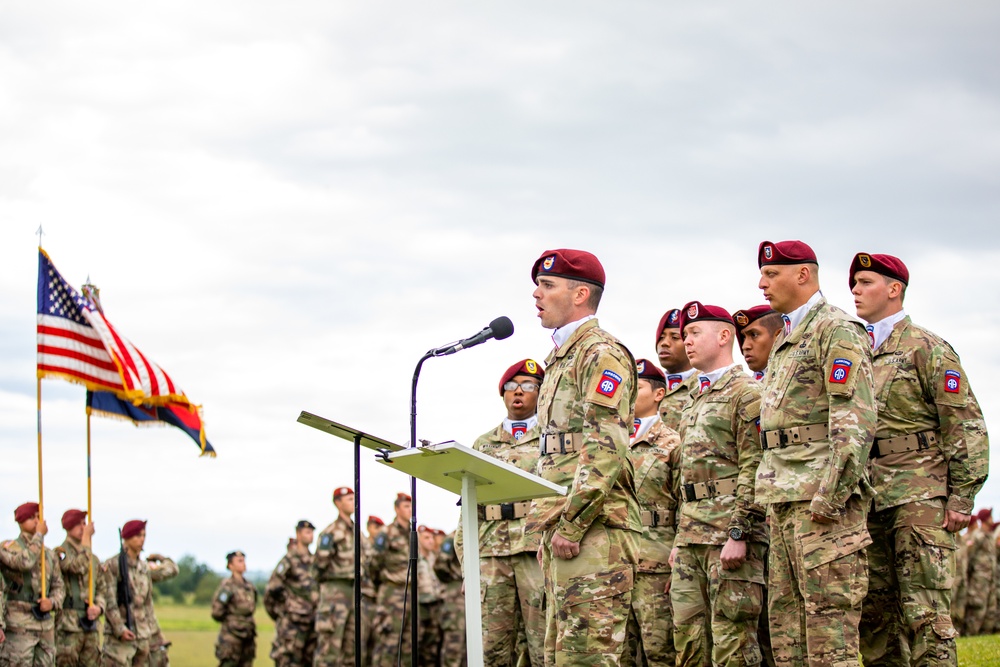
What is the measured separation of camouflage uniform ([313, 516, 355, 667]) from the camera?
50.3ft

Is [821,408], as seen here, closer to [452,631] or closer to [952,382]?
[952,382]

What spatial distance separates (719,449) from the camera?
6.82 m

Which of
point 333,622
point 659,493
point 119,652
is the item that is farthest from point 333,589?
point 659,493

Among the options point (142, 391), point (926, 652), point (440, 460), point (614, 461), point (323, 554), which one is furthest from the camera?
point (323, 554)

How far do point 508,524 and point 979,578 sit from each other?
51.9 feet

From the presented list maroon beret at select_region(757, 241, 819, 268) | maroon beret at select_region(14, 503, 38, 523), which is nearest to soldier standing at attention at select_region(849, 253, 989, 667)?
maroon beret at select_region(757, 241, 819, 268)

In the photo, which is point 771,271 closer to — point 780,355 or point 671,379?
point 780,355

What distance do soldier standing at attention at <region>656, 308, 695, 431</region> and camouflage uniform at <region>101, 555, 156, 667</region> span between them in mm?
8287

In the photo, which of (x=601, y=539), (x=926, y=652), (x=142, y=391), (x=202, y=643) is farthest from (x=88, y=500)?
(x=202, y=643)

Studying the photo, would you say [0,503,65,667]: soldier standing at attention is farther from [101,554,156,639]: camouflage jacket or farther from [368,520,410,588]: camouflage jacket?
[368,520,410,588]: camouflage jacket

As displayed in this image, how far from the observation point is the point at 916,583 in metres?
5.90

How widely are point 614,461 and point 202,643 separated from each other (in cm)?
1865

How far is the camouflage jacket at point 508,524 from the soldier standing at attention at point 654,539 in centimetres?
81

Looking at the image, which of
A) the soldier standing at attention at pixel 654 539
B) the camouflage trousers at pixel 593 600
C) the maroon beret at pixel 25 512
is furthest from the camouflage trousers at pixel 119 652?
the camouflage trousers at pixel 593 600
